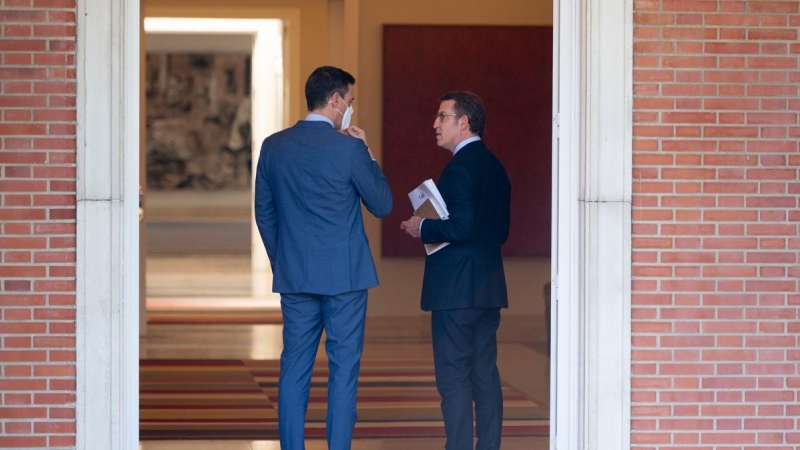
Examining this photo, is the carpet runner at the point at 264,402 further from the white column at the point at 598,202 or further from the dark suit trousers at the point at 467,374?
the white column at the point at 598,202

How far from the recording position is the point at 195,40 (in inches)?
1253

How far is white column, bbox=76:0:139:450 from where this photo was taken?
4.60m

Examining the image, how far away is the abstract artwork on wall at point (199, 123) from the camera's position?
111 feet

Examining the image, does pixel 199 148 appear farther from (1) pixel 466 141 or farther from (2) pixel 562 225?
(2) pixel 562 225

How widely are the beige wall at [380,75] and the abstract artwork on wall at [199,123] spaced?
24.4 meters

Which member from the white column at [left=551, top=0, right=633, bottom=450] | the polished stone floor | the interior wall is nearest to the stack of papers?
the white column at [left=551, top=0, right=633, bottom=450]

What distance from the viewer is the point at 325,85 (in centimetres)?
496

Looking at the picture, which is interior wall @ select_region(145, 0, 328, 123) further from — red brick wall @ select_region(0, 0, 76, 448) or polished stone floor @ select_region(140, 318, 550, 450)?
red brick wall @ select_region(0, 0, 76, 448)

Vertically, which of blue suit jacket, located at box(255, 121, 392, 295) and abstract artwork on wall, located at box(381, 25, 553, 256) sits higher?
abstract artwork on wall, located at box(381, 25, 553, 256)

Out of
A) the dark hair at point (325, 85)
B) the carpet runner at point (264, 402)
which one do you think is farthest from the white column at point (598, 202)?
the carpet runner at point (264, 402)

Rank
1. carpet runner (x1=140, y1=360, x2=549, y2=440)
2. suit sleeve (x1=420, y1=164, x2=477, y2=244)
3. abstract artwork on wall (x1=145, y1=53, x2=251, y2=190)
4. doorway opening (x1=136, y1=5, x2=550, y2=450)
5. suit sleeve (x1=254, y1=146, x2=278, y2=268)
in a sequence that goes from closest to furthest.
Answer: suit sleeve (x1=254, y1=146, x2=278, y2=268) → suit sleeve (x1=420, y1=164, x2=477, y2=244) → carpet runner (x1=140, y1=360, x2=549, y2=440) → doorway opening (x1=136, y1=5, x2=550, y2=450) → abstract artwork on wall (x1=145, y1=53, x2=251, y2=190)

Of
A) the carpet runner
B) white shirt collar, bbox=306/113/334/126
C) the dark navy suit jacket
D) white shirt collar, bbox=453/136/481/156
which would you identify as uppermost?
white shirt collar, bbox=306/113/334/126

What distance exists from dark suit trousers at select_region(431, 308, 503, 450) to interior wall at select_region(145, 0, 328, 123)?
6.60 m

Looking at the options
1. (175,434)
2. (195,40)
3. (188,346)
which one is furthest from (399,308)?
(195,40)
